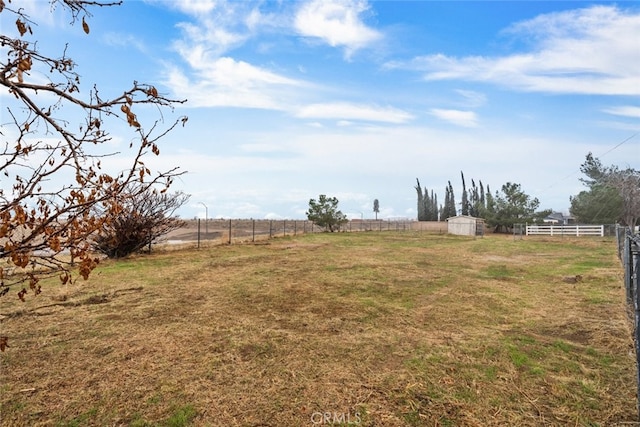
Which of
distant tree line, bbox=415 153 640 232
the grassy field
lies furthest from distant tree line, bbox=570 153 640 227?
the grassy field

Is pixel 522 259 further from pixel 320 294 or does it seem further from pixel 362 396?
pixel 362 396

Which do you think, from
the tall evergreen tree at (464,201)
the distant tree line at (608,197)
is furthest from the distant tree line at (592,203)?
the tall evergreen tree at (464,201)

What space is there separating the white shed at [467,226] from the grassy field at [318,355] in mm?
25095

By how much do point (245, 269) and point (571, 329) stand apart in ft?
25.1

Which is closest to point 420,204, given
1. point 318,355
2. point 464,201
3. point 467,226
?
point 464,201

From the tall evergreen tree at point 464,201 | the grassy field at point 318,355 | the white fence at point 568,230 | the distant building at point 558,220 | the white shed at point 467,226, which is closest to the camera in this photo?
the grassy field at point 318,355

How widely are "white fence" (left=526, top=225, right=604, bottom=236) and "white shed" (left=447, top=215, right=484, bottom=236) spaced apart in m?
4.22

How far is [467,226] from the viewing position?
32.6 m

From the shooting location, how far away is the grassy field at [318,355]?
9.35ft

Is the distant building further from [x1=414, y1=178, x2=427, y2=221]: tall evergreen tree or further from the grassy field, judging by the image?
the grassy field

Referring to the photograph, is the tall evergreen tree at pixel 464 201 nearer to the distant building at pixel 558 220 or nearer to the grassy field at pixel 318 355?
the distant building at pixel 558 220

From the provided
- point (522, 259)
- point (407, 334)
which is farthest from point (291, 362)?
point (522, 259)

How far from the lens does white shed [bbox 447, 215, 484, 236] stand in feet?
104

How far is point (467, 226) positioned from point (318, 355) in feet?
105
